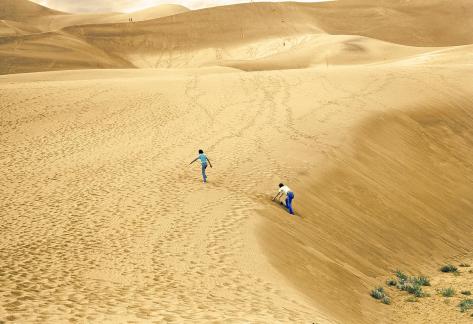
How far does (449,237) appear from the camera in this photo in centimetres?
1548

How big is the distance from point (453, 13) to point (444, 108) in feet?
263

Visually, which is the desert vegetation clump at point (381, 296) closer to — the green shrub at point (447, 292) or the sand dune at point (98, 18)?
the green shrub at point (447, 292)

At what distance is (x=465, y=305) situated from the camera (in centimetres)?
1041

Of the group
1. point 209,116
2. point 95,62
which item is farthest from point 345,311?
point 95,62

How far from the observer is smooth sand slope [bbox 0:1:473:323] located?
27.8ft

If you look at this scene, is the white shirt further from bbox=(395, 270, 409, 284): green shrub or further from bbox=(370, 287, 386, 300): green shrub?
bbox=(370, 287, 386, 300): green shrub

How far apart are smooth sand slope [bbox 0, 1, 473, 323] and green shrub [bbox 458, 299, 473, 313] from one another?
163 mm

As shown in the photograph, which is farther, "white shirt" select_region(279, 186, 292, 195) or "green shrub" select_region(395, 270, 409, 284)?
"white shirt" select_region(279, 186, 292, 195)

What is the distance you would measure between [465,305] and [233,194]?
6.41 meters

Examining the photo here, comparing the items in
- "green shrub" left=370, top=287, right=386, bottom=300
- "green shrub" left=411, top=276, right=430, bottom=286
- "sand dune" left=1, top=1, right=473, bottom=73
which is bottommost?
"green shrub" left=411, top=276, right=430, bottom=286

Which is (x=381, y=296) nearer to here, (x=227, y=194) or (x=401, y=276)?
(x=401, y=276)

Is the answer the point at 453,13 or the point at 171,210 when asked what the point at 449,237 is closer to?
the point at 171,210

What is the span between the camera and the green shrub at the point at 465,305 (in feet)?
33.8

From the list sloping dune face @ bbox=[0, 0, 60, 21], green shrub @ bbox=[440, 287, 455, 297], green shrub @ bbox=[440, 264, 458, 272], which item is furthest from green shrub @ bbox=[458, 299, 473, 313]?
sloping dune face @ bbox=[0, 0, 60, 21]
